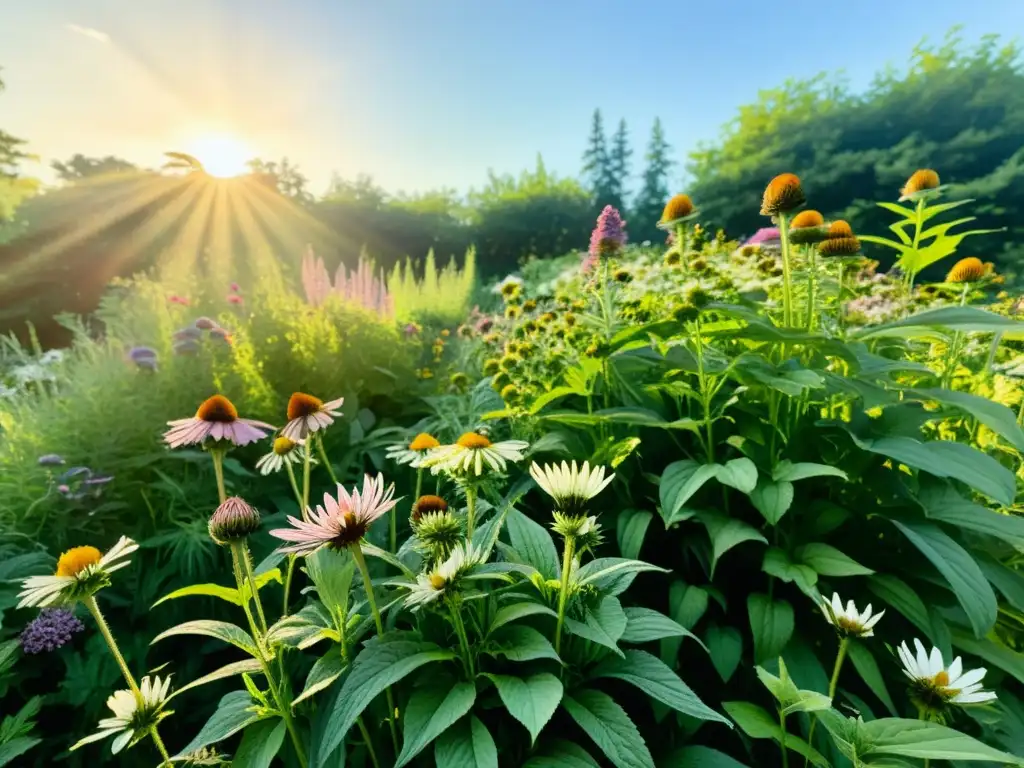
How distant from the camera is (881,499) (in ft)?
4.52

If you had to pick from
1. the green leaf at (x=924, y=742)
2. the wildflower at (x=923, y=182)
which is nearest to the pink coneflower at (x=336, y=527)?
the green leaf at (x=924, y=742)

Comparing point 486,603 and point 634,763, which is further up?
point 486,603

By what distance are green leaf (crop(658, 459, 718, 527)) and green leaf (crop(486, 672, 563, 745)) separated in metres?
0.44

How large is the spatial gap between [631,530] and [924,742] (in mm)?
608

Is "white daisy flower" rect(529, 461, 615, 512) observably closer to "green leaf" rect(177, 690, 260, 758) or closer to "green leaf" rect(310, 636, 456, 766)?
"green leaf" rect(310, 636, 456, 766)

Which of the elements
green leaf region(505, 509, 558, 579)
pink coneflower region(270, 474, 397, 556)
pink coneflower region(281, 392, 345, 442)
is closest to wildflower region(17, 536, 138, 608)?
pink coneflower region(270, 474, 397, 556)

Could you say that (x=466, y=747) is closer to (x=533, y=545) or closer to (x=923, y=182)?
(x=533, y=545)

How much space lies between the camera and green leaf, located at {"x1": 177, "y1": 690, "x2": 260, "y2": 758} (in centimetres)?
86

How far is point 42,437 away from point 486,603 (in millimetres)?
1849

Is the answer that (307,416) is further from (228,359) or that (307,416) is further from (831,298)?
(831,298)

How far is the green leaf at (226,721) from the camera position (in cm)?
86

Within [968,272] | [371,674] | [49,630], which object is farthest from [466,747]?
[968,272]

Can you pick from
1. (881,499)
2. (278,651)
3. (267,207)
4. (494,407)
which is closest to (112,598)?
(278,651)

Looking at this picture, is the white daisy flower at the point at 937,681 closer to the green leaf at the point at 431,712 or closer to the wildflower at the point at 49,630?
the green leaf at the point at 431,712
